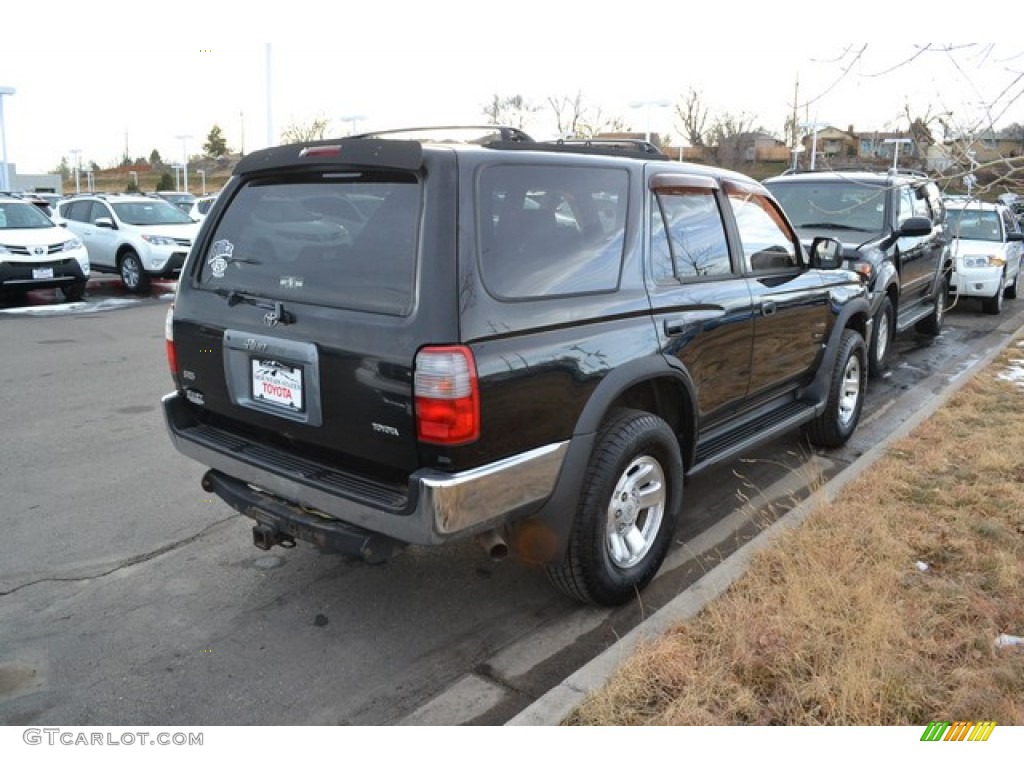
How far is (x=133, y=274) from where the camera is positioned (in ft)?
47.6

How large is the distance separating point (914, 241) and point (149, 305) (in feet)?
36.3

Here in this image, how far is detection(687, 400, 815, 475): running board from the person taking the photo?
4176mm

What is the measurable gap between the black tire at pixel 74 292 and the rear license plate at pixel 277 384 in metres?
11.5

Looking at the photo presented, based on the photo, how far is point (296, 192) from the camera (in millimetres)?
3416

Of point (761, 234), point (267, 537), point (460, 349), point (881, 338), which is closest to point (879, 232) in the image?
point (881, 338)

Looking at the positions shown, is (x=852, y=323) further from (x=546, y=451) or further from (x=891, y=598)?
(x=546, y=451)

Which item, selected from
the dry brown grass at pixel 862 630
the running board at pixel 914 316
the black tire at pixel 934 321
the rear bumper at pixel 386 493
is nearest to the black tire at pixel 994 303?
the black tire at pixel 934 321

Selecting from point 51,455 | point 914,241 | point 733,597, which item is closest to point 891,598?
point 733,597

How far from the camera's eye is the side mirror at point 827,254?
5352 mm

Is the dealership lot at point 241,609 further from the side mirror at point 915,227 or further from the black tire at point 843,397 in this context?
the side mirror at point 915,227

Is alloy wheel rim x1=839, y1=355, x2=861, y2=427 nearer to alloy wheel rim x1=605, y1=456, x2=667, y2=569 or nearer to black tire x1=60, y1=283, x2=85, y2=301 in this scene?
alloy wheel rim x1=605, y1=456, x2=667, y2=569

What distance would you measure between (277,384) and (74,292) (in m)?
12.0

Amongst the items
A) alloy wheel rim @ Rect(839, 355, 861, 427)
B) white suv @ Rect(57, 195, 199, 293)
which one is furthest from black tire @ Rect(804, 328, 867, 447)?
white suv @ Rect(57, 195, 199, 293)

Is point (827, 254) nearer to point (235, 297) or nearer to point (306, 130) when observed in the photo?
point (235, 297)
